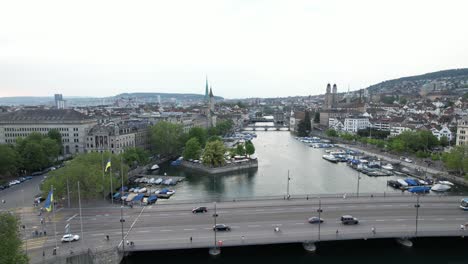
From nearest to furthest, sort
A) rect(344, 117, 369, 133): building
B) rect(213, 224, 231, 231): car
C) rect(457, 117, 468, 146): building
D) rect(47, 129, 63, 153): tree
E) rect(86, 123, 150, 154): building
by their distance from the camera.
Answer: rect(213, 224, 231, 231): car < rect(457, 117, 468, 146): building < rect(86, 123, 150, 154): building < rect(47, 129, 63, 153): tree < rect(344, 117, 369, 133): building

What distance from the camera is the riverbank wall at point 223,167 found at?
49312 millimetres

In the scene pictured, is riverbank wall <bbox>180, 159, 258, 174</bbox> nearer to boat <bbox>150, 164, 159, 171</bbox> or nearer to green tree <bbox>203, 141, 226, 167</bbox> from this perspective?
green tree <bbox>203, 141, 226, 167</bbox>

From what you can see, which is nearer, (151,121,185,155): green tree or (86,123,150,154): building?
(86,123,150,154): building

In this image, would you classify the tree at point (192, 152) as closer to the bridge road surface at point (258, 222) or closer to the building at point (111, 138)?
the building at point (111, 138)

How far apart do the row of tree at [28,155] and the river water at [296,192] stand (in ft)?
51.3

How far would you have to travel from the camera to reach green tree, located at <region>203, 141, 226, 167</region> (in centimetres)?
4947

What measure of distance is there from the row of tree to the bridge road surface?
17599 millimetres

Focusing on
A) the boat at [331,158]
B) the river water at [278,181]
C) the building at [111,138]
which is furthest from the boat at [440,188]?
the building at [111,138]

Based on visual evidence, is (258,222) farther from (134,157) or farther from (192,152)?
(192,152)

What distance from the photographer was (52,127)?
5934 cm

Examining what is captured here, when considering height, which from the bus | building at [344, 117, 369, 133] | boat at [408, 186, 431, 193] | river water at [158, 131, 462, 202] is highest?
building at [344, 117, 369, 133]

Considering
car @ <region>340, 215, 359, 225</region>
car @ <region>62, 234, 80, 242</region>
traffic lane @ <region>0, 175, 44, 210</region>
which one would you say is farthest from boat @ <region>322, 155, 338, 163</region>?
car @ <region>62, 234, 80, 242</region>

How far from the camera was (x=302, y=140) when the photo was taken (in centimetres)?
9181

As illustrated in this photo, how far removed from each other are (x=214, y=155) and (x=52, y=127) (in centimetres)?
3037
